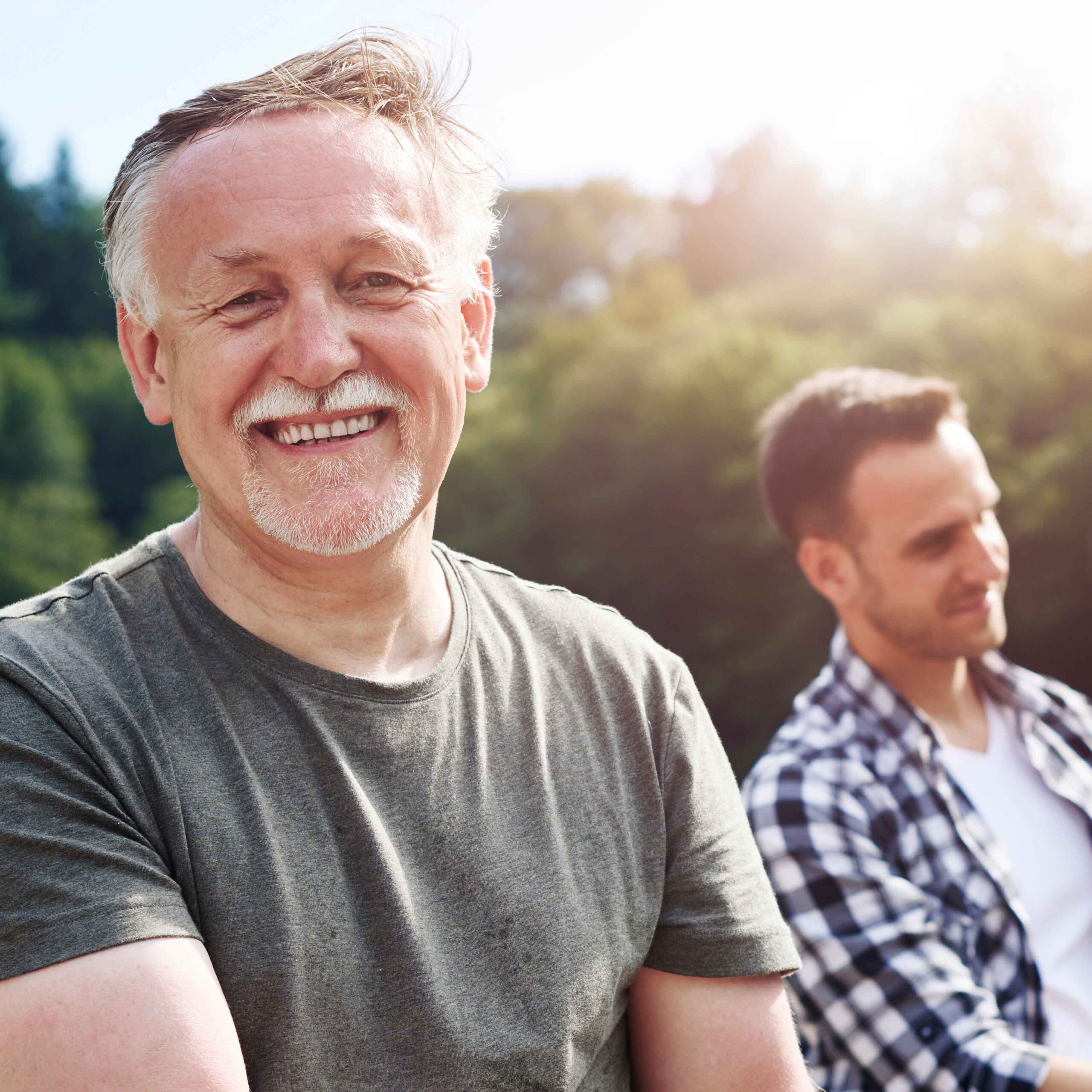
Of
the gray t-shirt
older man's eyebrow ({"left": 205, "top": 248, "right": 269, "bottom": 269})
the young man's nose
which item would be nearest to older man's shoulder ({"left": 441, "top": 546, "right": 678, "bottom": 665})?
the gray t-shirt

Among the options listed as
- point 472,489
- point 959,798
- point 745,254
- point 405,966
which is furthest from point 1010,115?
point 405,966

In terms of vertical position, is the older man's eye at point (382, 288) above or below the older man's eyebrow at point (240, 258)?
below

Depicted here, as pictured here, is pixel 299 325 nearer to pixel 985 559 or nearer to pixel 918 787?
pixel 918 787

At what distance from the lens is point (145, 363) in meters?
1.55

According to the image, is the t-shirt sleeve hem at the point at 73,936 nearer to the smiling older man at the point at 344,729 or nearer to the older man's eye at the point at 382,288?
the smiling older man at the point at 344,729

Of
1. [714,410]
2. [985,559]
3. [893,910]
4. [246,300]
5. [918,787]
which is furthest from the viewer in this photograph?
[714,410]

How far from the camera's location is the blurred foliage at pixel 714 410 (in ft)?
37.4

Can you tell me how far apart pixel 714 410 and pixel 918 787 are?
13.1 meters

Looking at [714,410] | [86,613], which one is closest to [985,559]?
[86,613]

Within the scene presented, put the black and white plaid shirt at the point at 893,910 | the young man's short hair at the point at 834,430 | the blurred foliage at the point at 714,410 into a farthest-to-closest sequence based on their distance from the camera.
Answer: the blurred foliage at the point at 714,410, the young man's short hair at the point at 834,430, the black and white plaid shirt at the point at 893,910

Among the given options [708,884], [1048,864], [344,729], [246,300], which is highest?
[246,300]

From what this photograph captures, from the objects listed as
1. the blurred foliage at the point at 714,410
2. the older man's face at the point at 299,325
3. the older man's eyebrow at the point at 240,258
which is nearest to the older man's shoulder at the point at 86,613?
the older man's face at the point at 299,325

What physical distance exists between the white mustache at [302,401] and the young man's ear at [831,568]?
163 centimetres

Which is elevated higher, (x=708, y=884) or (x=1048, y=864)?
(x=708, y=884)
